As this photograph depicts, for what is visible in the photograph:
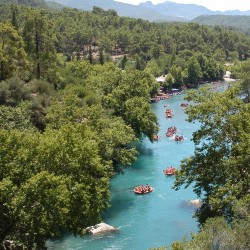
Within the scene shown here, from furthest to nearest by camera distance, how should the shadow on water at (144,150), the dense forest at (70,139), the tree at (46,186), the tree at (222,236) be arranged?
the shadow on water at (144,150) < the dense forest at (70,139) < the tree at (46,186) < the tree at (222,236)

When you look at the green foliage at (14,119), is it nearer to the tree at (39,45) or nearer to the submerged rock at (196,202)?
the tree at (39,45)

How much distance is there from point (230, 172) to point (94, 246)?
39.2 ft

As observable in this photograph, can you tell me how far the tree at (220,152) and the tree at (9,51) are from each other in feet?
88.7

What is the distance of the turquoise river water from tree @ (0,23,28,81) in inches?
631

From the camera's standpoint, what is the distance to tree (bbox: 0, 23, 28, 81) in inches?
1785

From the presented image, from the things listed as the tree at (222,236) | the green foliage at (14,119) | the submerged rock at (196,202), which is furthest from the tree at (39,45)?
the tree at (222,236)

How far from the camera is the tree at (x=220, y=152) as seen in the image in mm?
21219

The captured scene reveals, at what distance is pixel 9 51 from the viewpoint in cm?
4547

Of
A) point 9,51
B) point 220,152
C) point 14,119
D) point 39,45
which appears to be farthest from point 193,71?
point 220,152

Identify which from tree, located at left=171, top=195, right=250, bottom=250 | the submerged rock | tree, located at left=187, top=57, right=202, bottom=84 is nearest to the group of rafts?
the submerged rock

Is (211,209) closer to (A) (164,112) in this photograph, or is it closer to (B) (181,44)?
(A) (164,112)

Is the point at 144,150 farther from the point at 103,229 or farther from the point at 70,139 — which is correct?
the point at 70,139

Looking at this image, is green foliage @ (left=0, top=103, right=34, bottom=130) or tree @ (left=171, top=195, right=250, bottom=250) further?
green foliage @ (left=0, top=103, right=34, bottom=130)

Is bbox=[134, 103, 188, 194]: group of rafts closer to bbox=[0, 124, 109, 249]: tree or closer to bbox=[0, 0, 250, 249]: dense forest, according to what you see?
bbox=[0, 0, 250, 249]: dense forest
